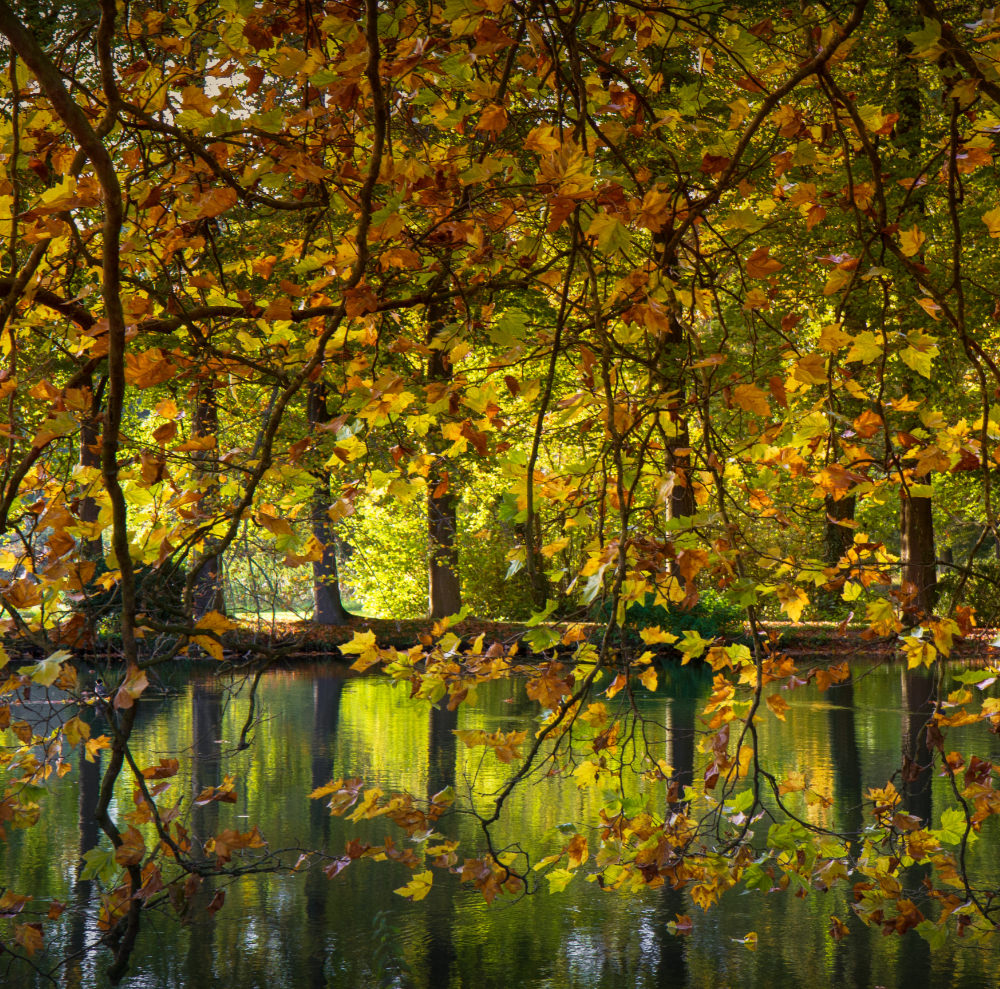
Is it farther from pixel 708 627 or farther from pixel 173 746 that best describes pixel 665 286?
pixel 708 627

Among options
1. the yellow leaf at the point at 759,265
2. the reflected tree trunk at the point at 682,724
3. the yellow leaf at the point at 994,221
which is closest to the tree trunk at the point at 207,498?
the yellow leaf at the point at 759,265

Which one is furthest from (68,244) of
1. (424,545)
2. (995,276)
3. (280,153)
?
(424,545)

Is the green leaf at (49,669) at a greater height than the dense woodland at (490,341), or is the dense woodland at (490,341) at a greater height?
the dense woodland at (490,341)

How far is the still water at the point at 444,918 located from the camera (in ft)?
14.3

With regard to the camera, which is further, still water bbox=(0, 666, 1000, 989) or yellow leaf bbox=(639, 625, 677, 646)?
still water bbox=(0, 666, 1000, 989)

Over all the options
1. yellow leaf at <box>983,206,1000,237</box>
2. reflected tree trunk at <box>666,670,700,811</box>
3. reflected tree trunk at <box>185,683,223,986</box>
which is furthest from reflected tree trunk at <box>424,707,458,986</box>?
yellow leaf at <box>983,206,1000,237</box>

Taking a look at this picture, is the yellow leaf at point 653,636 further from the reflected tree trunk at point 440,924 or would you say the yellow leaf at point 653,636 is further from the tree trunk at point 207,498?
the tree trunk at point 207,498

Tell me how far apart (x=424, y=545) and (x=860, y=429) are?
19.8 metres

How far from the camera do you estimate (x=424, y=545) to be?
893 inches

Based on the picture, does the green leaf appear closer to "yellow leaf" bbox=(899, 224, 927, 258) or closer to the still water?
the still water

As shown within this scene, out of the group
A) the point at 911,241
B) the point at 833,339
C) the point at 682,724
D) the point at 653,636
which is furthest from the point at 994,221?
the point at 682,724

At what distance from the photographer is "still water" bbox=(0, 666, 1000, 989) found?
14.3ft

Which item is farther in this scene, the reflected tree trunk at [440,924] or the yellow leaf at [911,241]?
the reflected tree trunk at [440,924]

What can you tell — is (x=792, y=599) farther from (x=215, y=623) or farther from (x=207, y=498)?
(x=207, y=498)
